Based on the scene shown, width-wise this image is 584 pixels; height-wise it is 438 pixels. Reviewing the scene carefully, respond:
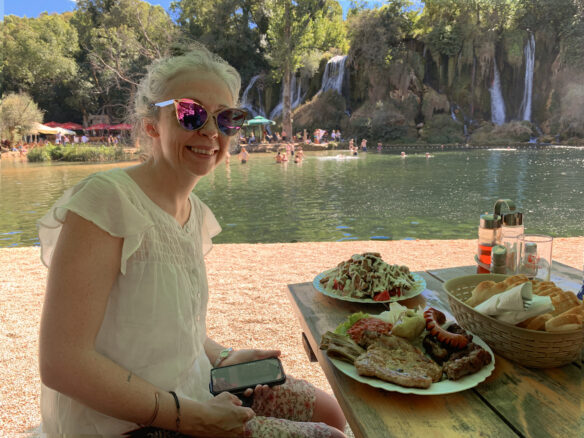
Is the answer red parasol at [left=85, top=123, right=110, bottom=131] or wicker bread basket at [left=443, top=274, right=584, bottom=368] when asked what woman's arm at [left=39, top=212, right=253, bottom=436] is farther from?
red parasol at [left=85, top=123, right=110, bottom=131]

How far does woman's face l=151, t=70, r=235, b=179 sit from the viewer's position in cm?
125

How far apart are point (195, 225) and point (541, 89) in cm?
3316

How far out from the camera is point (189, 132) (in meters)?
1.26

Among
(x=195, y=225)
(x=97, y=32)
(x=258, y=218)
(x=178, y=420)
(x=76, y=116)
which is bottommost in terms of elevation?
(x=258, y=218)

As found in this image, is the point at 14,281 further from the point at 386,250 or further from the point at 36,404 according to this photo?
the point at 386,250

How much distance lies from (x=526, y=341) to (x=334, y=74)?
3402 cm

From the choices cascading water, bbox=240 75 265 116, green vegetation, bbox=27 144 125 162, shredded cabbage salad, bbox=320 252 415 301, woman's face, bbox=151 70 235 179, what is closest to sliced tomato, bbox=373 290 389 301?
shredded cabbage salad, bbox=320 252 415 301

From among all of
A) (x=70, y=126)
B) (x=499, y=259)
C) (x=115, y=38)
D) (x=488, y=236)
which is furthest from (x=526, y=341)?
(x=70, y=126)

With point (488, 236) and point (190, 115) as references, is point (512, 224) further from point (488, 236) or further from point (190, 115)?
point (190, 115)

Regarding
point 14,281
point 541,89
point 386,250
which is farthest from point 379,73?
point 14,281

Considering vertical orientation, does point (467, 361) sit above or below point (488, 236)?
below

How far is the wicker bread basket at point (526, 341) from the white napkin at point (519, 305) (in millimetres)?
22

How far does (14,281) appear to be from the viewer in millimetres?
4379

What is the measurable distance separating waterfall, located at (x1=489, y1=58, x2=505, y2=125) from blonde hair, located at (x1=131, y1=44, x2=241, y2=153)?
3242 centimetres
